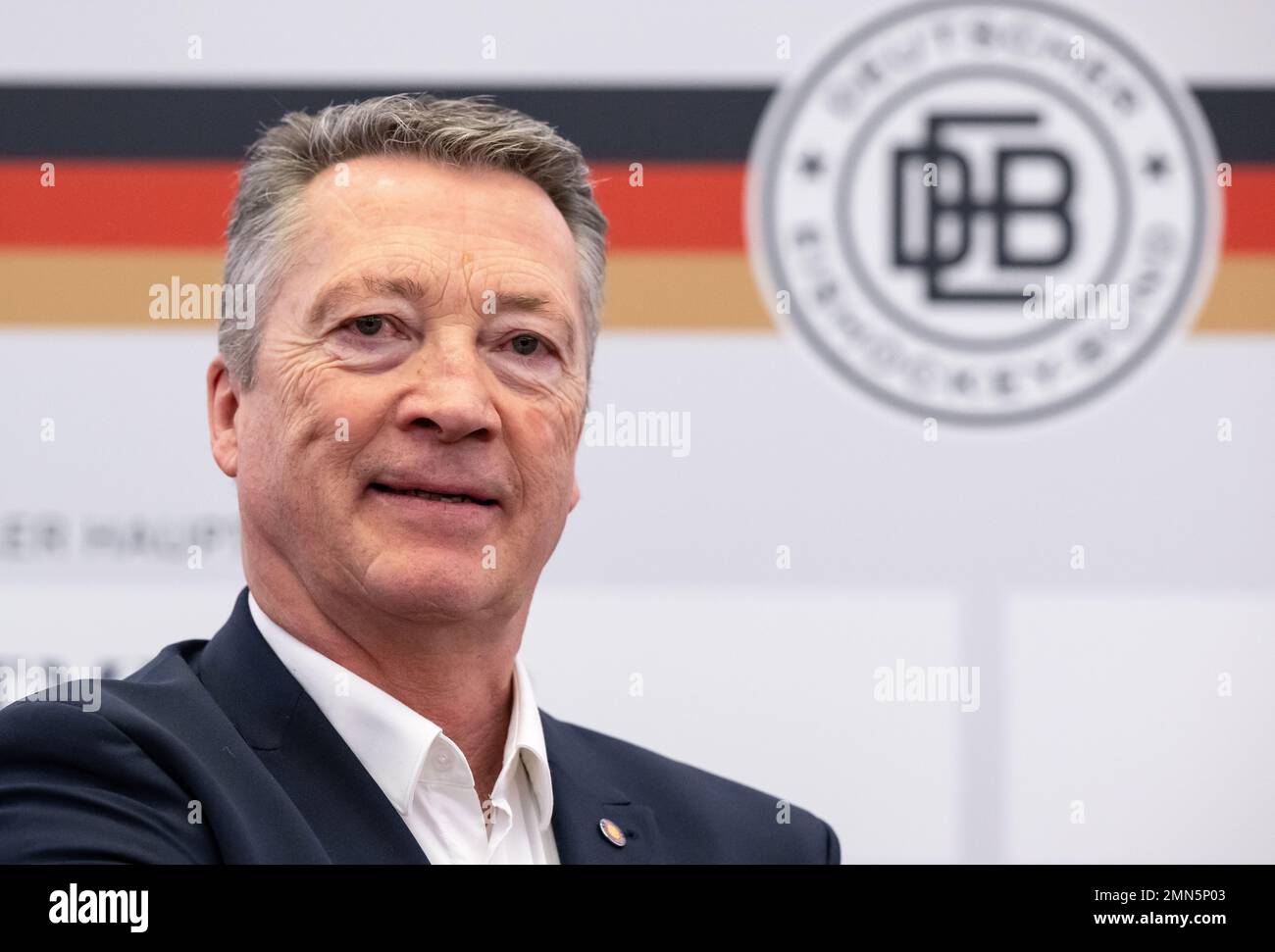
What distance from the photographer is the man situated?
159 cm

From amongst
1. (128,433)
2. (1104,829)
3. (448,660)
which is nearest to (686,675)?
(448,660)

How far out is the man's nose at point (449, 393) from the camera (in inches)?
64.2

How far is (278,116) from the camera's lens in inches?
86.8

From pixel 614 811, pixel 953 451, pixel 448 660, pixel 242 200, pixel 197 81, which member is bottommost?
pixel 614 811

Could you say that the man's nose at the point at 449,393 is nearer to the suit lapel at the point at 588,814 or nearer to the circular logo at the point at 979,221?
the suit lapel at the point at 588,814

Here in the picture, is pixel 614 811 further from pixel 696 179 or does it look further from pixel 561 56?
pixel 561 56

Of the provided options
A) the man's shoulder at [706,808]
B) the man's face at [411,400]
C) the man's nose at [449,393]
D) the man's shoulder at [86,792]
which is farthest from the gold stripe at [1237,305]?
the man's shoulder at [86,792]

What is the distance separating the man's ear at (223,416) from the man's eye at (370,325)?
21cm

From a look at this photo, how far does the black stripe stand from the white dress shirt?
3.01ft

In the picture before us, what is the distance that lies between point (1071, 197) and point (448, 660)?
1.26 metres

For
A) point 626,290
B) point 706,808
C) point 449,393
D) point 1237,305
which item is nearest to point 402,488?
point 449,393

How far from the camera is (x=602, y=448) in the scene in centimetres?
221

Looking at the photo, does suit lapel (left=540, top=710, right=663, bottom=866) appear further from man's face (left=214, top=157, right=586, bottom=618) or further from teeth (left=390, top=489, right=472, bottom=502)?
teeth (left=390, top=489, right=472, bottom=502)

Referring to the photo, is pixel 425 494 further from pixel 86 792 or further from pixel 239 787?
pixel 86 792
